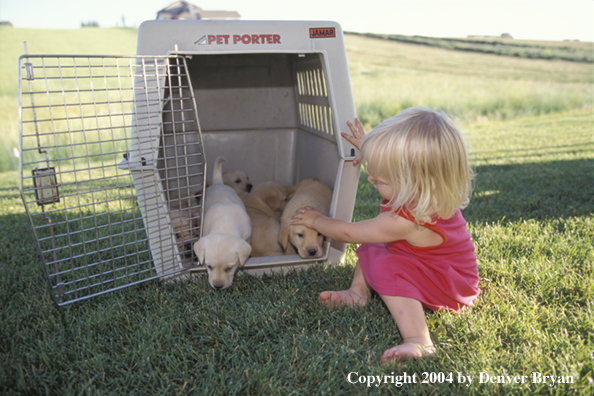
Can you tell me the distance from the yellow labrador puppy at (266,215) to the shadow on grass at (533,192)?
1.23 m

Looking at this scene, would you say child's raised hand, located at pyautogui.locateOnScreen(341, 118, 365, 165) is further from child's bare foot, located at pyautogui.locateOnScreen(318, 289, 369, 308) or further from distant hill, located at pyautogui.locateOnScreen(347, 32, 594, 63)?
distant hill, located at pyautogui.locateOnScreen(347, 32, 594, 63)

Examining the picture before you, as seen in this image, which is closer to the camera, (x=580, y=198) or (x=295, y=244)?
(x=295, y=244)

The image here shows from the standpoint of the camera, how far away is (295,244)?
2266 mm

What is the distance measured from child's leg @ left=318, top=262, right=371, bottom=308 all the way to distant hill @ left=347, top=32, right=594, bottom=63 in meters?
20.3

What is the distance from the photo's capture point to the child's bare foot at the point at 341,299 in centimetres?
177

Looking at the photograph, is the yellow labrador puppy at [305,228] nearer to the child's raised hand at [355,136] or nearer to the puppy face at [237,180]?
the child's raised hand at [355,136]

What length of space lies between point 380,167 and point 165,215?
107 cm

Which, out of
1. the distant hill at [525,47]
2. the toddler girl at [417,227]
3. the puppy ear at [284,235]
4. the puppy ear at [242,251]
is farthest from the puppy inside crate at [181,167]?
the distant hill at [525,47]

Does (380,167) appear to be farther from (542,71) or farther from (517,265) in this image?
(542,71)

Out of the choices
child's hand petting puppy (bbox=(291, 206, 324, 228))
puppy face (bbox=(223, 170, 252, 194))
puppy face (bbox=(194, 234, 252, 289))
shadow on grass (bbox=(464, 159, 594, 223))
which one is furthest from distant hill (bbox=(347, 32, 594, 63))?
puppy face (bbox=(194, 234, 252, 289))

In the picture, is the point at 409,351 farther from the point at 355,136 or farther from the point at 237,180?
the point at 237,180

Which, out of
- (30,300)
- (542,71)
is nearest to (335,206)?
(30,300)

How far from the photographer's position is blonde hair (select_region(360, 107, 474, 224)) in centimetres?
154

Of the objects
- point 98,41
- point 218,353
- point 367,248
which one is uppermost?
point 98,41
